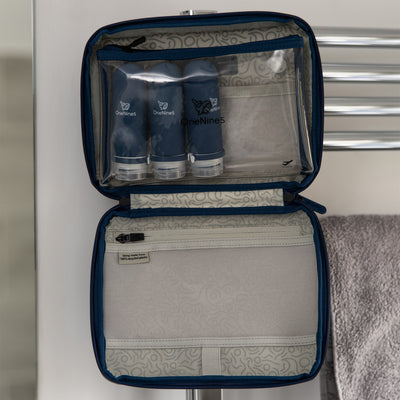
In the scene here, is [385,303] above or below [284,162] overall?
below

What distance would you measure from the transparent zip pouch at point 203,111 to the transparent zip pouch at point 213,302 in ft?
0.29

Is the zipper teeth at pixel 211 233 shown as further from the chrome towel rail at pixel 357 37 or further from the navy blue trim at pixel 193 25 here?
the chrome towel rail at pixel 357 37

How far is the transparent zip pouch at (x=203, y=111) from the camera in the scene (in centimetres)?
56

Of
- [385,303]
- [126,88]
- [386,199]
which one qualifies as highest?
[126,88]

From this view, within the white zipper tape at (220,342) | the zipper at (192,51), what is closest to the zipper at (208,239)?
the white zipper tape at (220,342)

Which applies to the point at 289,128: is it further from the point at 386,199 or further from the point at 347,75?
the point at 386,199

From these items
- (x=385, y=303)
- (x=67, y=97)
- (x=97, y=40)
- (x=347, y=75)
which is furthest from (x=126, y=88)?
(x=385, y=303)

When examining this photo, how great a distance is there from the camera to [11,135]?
642mm

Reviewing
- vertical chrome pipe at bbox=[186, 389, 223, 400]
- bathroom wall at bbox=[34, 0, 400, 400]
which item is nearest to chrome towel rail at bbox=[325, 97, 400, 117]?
bathroom wall at bbox=[34, 0, 400, 400]

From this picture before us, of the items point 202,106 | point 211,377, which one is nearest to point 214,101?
point 202,106

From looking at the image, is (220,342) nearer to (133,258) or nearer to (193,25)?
(133,258)

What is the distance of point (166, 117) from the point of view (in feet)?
1.83

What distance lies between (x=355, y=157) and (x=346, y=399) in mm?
346

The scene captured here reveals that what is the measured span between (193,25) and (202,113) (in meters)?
0.11
